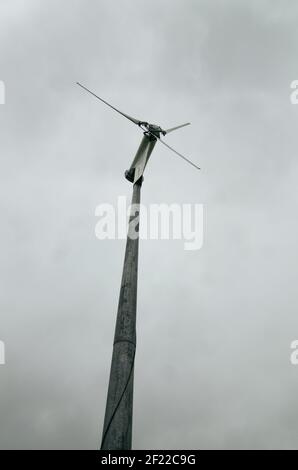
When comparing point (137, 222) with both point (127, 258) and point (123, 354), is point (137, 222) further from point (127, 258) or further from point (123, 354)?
point (123, 354)

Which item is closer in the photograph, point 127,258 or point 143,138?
point 127,258

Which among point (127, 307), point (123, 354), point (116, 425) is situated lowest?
point (116, 425)

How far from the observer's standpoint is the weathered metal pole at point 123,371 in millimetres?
9609

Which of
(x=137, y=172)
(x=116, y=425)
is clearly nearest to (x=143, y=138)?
(x=137, y=172)

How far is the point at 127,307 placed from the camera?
1169 centimetres

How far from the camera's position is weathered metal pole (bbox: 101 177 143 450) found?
9.61 metres

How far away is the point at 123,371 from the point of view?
412 inches
